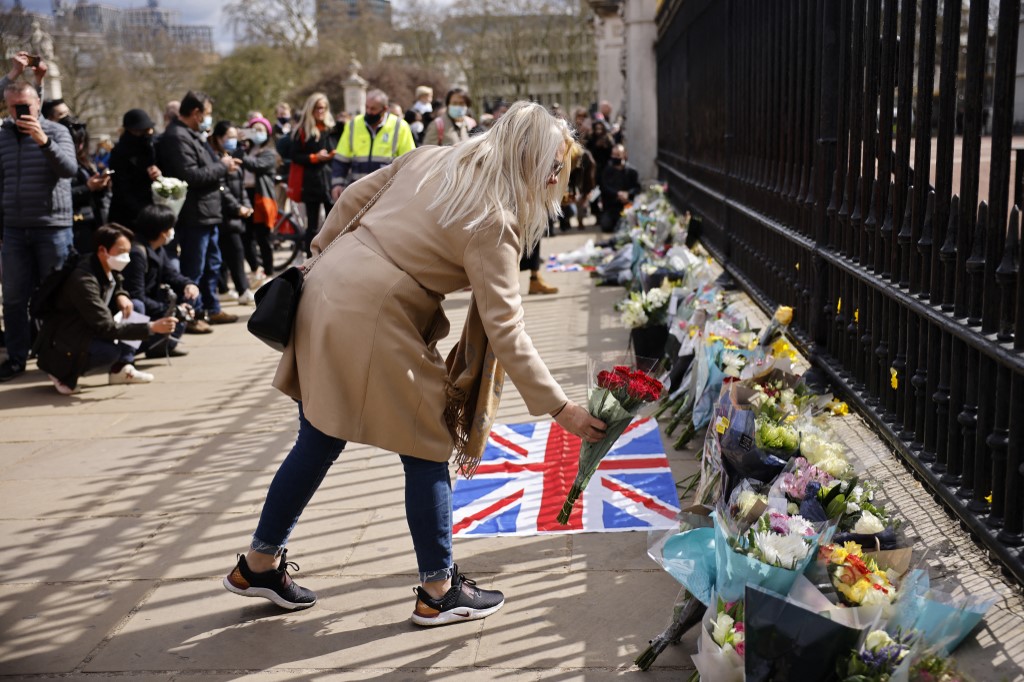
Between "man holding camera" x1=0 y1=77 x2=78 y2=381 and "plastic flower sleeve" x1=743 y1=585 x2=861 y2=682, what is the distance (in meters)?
6.43

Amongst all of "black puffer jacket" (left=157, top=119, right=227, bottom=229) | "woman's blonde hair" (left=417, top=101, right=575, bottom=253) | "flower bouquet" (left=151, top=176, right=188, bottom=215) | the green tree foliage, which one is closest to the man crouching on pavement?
"flower bouquet" (left=151, top=176, right=188, bottom=215)

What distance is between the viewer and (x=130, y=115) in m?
8.80

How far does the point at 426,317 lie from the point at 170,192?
5.75 m

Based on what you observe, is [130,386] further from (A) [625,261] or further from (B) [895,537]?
(B) [895,537]

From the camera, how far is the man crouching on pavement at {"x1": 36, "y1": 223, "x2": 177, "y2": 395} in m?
7.00

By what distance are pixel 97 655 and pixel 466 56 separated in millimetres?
59773

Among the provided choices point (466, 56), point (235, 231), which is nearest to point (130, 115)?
point (235, 231)

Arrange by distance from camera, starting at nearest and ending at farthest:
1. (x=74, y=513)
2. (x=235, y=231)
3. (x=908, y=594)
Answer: (x=908, y=594), (x=74, y=513), (x=235, y=231)

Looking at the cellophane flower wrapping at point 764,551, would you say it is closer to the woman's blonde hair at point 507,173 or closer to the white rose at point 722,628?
the white rose at point 722,628

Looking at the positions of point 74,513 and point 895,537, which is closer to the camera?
point 895,537

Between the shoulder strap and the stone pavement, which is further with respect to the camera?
the shoulder strap

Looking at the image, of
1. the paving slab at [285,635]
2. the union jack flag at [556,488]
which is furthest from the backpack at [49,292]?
the paving slab at [285,635]

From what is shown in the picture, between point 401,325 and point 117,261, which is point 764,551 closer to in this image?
point 401,325

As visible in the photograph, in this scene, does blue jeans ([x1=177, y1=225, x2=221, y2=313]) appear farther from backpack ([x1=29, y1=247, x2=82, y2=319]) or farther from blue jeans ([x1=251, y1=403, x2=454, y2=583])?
blue jeans ([x1=251, y1=403, x2=454, y2=583])
